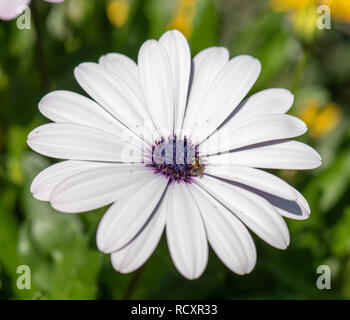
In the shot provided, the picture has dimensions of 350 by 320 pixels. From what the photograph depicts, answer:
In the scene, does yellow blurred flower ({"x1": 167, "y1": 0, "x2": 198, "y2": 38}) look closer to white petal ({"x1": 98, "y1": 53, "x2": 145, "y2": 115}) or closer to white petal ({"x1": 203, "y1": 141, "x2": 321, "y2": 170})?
white petal ({"x1": 98, "y1": 53, "x2": 145, "y2": 115})

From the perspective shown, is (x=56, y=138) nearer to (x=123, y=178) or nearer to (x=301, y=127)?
(x=123, y=178)

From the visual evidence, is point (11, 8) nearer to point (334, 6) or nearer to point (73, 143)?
point (73, 143)

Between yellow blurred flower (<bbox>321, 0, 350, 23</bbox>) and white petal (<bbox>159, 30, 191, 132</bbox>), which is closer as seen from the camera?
white petal (<bbox>159, 30, 191, 132</bbox>)

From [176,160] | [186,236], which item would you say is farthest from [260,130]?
[186,236]

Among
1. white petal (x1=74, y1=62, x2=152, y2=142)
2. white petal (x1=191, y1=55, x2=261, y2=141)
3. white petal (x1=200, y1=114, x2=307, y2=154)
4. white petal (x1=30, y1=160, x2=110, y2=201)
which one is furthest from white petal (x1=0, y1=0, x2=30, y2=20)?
white petal (x1=200, y1=114, x2=307, y2=154)

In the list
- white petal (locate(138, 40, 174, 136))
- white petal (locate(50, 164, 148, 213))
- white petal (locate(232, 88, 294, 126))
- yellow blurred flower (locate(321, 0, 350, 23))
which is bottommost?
white petal (locate(50, 164, 148, 213))

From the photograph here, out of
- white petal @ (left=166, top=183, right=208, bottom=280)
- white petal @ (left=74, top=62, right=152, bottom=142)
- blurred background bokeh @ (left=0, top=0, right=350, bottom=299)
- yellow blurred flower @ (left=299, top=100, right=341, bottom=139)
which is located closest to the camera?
white petal @ (left=166, top=183, right=208, bottom=280)
